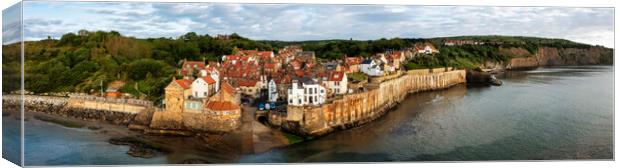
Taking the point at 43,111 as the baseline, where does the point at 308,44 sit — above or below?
above

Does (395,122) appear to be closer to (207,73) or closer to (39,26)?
(207,73)

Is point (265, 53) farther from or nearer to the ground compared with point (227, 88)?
farther from the ground

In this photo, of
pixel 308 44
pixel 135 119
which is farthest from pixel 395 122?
pixel 135 119

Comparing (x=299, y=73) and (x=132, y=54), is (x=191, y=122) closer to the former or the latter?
(x=132, y=54)

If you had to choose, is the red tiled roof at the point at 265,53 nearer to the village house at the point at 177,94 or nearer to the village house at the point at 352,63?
the village house at the point at 177,94

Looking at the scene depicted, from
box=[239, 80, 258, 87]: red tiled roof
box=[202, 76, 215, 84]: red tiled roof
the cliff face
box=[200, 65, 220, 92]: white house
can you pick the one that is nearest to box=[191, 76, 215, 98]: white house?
box=[202, 76, 215, 84]: red tiled roof

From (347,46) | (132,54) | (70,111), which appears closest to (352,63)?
(347,46)
